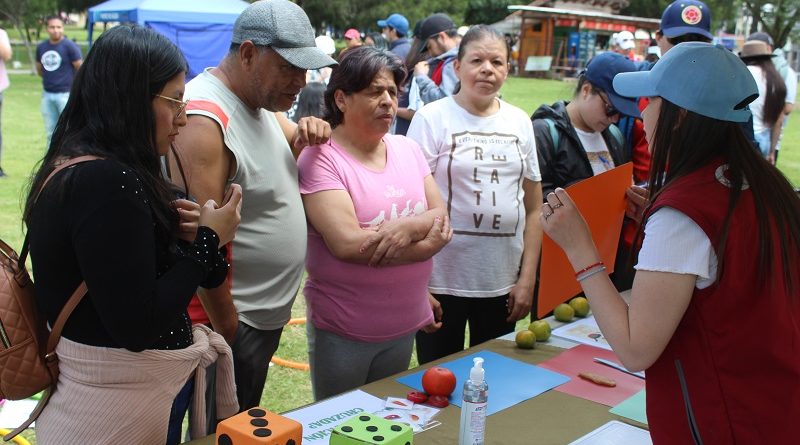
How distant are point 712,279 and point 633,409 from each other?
87 cm

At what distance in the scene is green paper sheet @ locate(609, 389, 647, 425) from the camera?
2104 mm

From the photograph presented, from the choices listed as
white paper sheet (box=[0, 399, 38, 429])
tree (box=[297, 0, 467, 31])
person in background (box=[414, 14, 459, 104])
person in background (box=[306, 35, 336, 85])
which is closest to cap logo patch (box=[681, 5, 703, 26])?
person in background (box=[414, 14, 459, 104])

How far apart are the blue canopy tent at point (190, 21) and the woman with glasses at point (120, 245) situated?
1189 centimetres

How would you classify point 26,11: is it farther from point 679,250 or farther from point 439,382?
point 679,250

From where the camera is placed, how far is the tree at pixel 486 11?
141ft

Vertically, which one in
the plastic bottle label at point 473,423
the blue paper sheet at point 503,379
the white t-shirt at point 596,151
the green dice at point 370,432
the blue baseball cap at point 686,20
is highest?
the blue baseball cap at point 686,20

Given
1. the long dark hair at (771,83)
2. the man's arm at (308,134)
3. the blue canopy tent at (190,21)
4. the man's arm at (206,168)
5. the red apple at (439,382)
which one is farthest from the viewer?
the blue canopy tent at (190,21)

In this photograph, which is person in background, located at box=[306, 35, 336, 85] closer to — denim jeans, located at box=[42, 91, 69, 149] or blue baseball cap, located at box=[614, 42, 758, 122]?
denim jeans, located at box=[42, 91, 69, 149]

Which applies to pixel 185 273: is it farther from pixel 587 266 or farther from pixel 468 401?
pixel 587 266

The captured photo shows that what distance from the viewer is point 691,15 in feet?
12.9

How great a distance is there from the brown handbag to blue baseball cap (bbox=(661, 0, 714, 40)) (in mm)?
3308

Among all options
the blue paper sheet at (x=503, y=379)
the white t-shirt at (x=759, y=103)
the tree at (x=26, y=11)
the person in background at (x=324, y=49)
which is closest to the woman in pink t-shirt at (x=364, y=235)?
the blue paper sheet at (x=503, y=379)

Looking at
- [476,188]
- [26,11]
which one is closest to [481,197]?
[476,188]

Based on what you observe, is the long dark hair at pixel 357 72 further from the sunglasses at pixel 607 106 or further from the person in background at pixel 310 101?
the person in background at pixel 310 101
